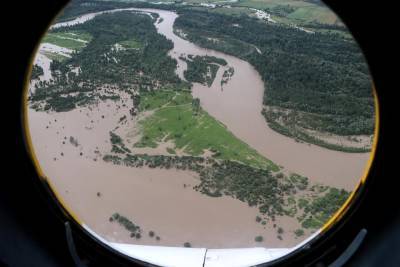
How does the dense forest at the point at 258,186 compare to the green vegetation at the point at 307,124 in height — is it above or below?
below

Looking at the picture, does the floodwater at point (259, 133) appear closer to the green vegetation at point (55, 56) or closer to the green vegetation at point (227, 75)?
the green vegetation at point (227, 75)

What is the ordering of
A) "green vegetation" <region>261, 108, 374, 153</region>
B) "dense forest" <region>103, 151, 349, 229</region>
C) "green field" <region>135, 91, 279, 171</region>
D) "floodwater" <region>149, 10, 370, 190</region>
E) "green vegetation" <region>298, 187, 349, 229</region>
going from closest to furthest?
"green vegetation" <region>298, 187, 349, 229</region>, "dense forest" <region>103, 151, 349, 229</region>, "floodwater" <region>149, 10, 370, 190</region>, "green field" <region>135, 91, 279, 171</region>, "green vegetation" <region>261, 108, 374, 153</region>

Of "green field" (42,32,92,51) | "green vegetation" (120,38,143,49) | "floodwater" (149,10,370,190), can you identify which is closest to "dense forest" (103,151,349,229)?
"floodwater" (149,10,370,190)

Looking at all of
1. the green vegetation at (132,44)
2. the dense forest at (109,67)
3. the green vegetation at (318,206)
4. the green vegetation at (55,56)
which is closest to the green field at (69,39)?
the dense forest at (109,67)

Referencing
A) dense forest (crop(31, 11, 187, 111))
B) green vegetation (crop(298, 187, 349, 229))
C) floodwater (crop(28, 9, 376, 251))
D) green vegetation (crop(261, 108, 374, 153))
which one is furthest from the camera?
dense forest (crop(31, 11, 187, 111))

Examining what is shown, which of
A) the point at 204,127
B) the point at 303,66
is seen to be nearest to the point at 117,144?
the point at 204,127

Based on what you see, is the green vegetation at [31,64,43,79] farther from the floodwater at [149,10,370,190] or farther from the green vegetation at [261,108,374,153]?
the green vegetation at [261,108,374,153]
